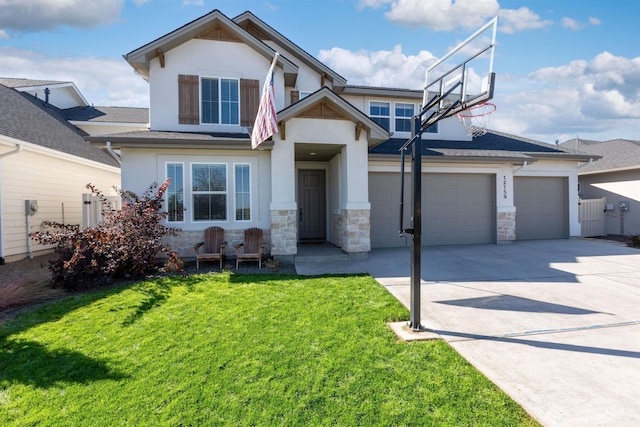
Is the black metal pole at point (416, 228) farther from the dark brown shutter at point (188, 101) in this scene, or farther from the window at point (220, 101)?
the dark brown shutter at point (188, 101)

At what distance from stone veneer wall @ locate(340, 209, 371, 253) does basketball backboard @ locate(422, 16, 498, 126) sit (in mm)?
4286

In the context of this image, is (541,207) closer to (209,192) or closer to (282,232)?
(282,232)

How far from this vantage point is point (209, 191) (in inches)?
348

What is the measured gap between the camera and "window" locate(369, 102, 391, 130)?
12.7 m

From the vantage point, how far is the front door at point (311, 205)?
11.5 m

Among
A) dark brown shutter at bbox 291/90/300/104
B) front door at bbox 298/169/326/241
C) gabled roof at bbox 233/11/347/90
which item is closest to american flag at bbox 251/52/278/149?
front door at bbox 298/169/326/241

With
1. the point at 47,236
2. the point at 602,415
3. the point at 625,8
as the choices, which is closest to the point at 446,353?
the point at 602,415

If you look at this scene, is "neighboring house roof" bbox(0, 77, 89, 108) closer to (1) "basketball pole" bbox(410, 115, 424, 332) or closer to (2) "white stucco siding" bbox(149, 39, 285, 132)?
(2) "white stucco siding" bbox(149, 39, 285, 132)

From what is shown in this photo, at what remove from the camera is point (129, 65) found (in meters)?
9.74

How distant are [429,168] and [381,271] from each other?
16.4 feet

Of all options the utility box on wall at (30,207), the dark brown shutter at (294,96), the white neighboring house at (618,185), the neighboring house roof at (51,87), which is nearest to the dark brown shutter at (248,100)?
the dark brown shutter at (294,96)

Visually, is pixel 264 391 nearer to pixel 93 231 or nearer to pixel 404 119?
pixel 93 231

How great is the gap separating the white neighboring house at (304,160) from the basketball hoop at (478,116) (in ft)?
1.34

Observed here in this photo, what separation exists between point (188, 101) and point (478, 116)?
26.8 ft
